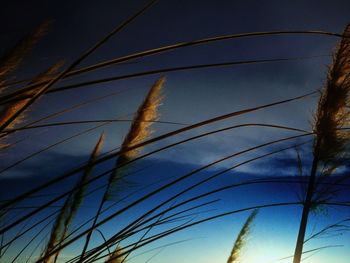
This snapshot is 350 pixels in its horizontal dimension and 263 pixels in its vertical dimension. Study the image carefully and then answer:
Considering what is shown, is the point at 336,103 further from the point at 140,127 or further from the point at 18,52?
the point at 18,52

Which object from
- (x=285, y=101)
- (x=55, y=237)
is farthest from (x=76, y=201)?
(x=285, y=101)

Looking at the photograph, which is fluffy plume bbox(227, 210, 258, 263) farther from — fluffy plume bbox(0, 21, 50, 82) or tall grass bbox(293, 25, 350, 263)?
fluffy plume bbox(0, 21, 50, 82)

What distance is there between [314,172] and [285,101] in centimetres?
508

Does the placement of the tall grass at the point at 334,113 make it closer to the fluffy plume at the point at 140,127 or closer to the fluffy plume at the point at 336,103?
the fluffy plume at the point at 336,103

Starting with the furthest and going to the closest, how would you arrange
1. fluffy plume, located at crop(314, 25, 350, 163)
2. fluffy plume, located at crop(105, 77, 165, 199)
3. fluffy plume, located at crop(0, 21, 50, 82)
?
fluffy plume, located at crop(314, 25, 350, 163)
fluffy plume, located at crop(105, 77, 165, 199)
fluffy plume, located at crop(0, 21, 50, 82)

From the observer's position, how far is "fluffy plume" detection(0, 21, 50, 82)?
931 mm

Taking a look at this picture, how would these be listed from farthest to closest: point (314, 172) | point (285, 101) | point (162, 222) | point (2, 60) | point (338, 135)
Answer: point (314, 172)
point (338, 135)
point (162, 222)
point (2, 60)
point (285, 101)

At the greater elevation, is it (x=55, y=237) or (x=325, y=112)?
(x=325, y=112)

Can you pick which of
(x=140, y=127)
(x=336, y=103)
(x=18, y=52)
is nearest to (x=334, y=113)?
(x=336, y=103)

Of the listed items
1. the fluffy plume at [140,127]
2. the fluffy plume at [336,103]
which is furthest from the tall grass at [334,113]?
the fluffy plume at [140,127]

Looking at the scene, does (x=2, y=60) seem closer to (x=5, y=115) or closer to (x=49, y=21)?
(x=49, y=21)

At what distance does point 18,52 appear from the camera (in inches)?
40.1

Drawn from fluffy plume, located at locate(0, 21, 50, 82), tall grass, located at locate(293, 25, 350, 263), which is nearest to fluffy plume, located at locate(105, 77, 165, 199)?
fluffy plume, located at locate(0, 21, 50, 82)

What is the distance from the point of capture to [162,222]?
1195 millimetres
